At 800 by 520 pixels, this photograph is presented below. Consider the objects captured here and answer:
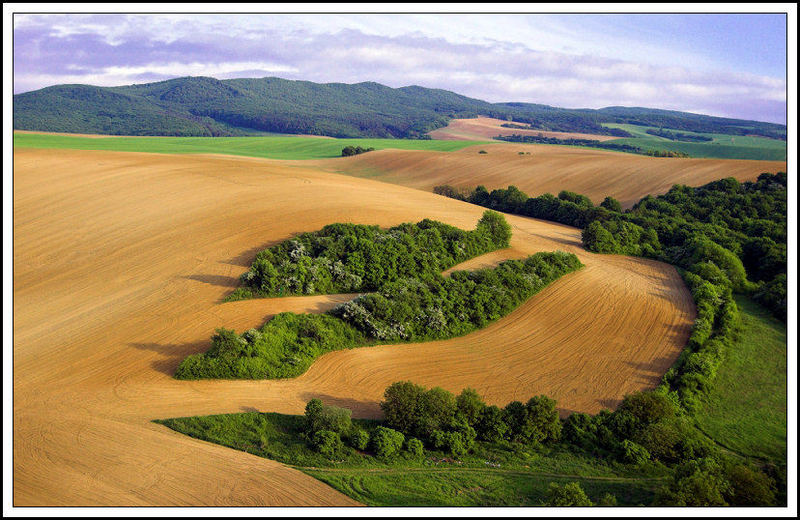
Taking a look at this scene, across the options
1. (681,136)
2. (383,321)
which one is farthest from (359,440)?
(681,136)

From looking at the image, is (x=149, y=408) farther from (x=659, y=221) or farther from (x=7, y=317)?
(x=659, y=221)

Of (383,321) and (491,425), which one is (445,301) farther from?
(491,425)

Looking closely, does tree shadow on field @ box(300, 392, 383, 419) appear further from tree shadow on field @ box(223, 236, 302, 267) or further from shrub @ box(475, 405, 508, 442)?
tree shadow on field @ box(223, 236, 302, 267)

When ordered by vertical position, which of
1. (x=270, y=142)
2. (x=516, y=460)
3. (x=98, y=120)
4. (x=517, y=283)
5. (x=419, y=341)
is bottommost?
(x=516, y=460)

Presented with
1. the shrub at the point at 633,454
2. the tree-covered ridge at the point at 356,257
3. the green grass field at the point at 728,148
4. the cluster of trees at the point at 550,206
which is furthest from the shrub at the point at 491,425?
the green grass field at the point at 728,148

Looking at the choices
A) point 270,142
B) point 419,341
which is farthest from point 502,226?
point 270,142

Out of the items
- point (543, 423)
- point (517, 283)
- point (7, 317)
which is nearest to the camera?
point (7, 317)
